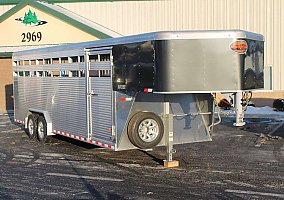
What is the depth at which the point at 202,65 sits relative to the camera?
9.59 meters

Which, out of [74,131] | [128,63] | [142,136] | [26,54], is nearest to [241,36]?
[128,63]

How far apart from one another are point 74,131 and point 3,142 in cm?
407

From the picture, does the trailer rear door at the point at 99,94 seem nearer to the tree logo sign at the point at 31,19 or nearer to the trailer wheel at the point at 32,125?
the trailer wheel at the point at 32,125

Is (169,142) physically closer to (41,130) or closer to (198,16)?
(41,130)

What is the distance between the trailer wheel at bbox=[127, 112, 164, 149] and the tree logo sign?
18.3m

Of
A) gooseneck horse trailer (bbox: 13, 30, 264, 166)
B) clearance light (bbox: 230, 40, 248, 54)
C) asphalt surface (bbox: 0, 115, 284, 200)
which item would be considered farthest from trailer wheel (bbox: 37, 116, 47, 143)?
clearance light (bbox: 230, 40, 248, 54)

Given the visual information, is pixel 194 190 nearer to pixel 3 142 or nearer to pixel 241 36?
pixel 241 36

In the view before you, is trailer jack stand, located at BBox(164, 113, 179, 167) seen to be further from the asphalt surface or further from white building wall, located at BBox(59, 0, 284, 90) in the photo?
white building wall, located at BBox(59, 0, 284, 90)

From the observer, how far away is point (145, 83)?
9883 millimetres

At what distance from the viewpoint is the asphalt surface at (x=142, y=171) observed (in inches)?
338

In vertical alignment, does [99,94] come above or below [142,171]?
above

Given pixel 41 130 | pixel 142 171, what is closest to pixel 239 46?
pixel 142 171

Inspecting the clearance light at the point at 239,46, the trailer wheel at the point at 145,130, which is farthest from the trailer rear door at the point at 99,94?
the clearance light at the point at 239,46

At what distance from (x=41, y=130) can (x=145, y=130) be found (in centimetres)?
506
